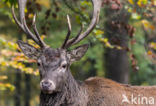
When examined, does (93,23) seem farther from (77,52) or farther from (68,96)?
(68,96)

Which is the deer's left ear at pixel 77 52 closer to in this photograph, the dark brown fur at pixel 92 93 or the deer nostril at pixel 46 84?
the dark brown fur at pixel 92 93

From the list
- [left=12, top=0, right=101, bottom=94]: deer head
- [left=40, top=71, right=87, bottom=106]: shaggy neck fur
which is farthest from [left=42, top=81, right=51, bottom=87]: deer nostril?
[left=40, top=71, right=87, bottom=106]: shaggy neck fur

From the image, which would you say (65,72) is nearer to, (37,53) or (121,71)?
(37,53)

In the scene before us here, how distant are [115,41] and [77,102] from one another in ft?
11.3

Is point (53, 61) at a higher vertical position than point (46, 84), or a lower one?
higher

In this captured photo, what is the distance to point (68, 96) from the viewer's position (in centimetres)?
655

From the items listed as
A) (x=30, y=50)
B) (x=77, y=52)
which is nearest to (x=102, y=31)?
(x=77, y=52)

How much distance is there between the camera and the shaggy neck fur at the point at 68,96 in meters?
6.41

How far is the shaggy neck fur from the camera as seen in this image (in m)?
6.41

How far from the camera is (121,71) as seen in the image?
38.8ft

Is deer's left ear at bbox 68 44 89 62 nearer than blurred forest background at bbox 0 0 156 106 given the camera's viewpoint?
Yes

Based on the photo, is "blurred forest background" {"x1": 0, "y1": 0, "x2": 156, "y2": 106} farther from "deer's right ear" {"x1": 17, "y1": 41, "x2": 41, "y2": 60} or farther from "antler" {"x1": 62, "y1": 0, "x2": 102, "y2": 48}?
"deer's right ear" {"x1": 17, "y1": 41, "x2": 41, "y2": 60}

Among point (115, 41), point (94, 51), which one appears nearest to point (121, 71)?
point (115, 41)

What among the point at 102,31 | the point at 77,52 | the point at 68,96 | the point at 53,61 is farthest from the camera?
the point at 102,31
